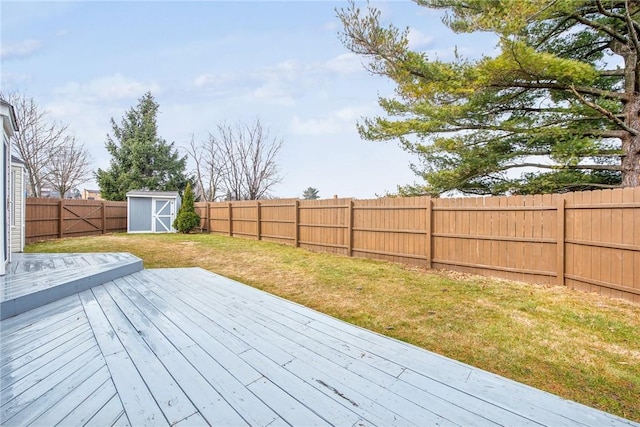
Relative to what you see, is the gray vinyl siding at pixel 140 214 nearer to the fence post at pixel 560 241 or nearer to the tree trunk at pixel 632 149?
the fence post at pixel 560 241

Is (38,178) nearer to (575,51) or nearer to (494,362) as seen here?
(494,362)

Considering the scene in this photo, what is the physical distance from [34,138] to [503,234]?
2327 centimetres

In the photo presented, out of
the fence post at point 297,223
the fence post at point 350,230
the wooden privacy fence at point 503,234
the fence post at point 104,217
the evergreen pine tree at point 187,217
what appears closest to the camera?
the wooden privacy fence at point 503,234

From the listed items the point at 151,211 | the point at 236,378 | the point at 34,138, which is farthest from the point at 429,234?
the point at 34,138

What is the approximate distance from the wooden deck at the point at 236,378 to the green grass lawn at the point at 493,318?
607mm

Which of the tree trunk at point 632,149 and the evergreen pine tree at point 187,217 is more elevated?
the tree trunk at point 632,149

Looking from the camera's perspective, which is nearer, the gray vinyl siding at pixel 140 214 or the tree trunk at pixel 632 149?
the tree trunk at pixel 632 149

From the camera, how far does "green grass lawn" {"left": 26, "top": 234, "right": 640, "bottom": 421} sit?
2.26m

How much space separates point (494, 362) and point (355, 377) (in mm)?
1385

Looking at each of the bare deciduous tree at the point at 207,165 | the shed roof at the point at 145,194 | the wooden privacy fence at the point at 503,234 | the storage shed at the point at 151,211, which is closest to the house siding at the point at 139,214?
the storage shed at the point at 151,211

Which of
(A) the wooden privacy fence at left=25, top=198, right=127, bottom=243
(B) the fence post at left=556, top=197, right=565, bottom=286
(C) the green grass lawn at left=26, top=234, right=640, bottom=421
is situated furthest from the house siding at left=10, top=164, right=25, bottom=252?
(B) the fence post at left=556, top=197, right=565, bottom=286

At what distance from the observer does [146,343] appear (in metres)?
2.26

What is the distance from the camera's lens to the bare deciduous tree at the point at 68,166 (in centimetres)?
1806

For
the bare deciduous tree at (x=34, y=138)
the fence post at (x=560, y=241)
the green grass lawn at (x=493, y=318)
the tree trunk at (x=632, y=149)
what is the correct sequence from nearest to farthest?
the green grass lawn at (x=493, y=318)
the fence post at (x=560, y=241)
the tree trunk at (x=632, y=149)
the bare deciduous tree at (x=34, y=138)
